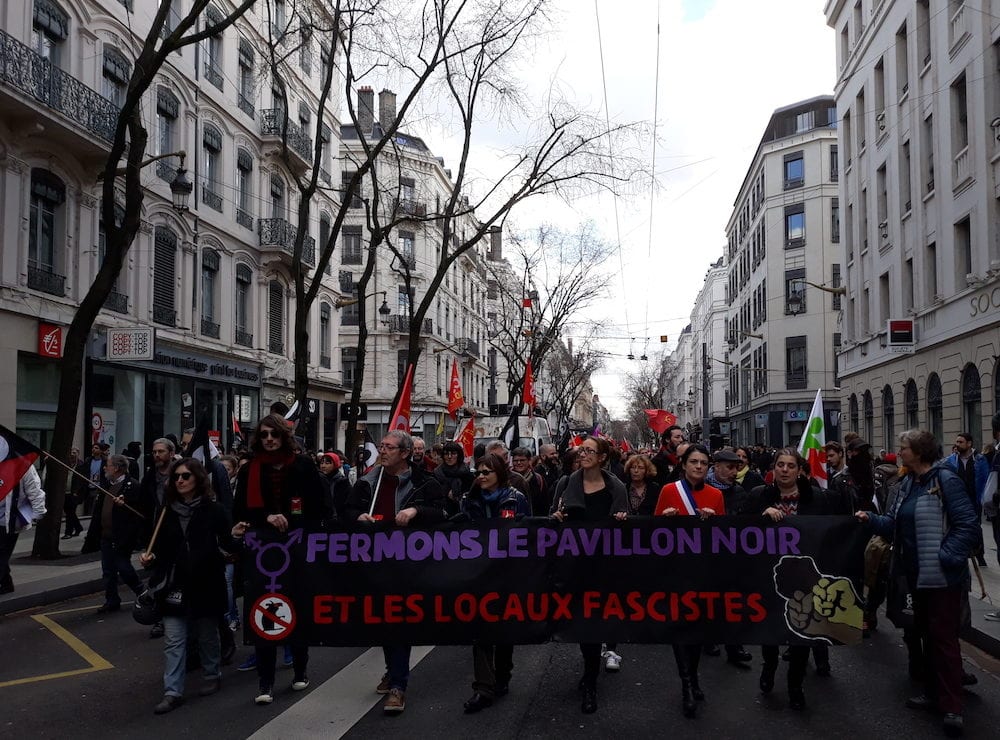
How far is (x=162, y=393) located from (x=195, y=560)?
17.8 metres

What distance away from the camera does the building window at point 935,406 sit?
944 inches

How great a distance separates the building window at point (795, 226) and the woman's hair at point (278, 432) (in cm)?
4905

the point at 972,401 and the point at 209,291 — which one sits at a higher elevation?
the point at 209,291

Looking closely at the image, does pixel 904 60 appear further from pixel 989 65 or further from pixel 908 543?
pixel 908 543

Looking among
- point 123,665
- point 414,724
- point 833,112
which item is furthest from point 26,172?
point 833,112

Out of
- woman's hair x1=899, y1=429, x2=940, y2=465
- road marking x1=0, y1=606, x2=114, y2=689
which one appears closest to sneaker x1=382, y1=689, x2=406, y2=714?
road marking x1=0, y1=606, x2=114, y2=689

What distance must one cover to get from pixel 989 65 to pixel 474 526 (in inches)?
764

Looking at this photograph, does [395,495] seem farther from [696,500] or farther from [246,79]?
[246,79]

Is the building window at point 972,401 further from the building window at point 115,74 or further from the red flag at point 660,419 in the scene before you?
the building window at point 115,74

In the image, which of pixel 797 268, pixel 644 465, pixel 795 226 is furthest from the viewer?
pixel 795 226

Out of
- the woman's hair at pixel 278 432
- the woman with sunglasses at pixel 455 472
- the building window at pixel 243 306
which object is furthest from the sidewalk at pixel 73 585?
the building window at pixel 243 306

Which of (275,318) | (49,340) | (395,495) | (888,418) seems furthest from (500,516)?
(888,418)

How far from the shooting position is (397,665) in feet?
19.6

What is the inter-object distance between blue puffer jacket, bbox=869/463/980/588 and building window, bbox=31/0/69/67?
57.2ft
